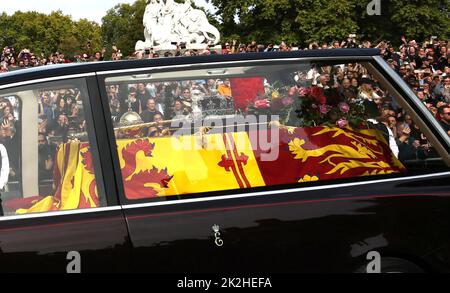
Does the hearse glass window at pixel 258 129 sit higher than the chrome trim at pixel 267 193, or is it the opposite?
the hearse glass window at pixel 258 129

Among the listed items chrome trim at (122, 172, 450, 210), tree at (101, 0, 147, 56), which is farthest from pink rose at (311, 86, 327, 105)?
tree at (101, 0, 147, 56)

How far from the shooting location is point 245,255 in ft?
11.3

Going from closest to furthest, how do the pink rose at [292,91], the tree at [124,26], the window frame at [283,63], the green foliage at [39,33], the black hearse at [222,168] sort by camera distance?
1. the black hearse at [222,168]
2. the window frame at [283,63]
3. the pink rose at [292,91]
4. the tree at [124,26]
5. the green foliage at [39,33]

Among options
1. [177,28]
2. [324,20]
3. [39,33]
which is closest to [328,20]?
[324,20]

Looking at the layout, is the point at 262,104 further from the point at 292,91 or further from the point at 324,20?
the point at 324,20

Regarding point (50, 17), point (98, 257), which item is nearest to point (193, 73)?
point (98, 257)

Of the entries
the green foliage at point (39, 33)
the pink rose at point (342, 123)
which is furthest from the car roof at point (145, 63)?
the green foliage at point (39, 33)

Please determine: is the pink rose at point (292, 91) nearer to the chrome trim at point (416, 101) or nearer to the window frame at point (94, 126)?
the chrome trim at point (416, 101)

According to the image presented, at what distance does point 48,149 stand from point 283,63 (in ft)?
3.89

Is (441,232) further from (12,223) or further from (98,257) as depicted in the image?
(12,223)

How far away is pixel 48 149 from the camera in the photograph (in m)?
3.62

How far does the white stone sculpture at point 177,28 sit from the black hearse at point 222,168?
119ft

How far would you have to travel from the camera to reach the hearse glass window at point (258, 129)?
362 centimetres

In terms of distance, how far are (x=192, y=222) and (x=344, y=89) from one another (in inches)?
40.7
